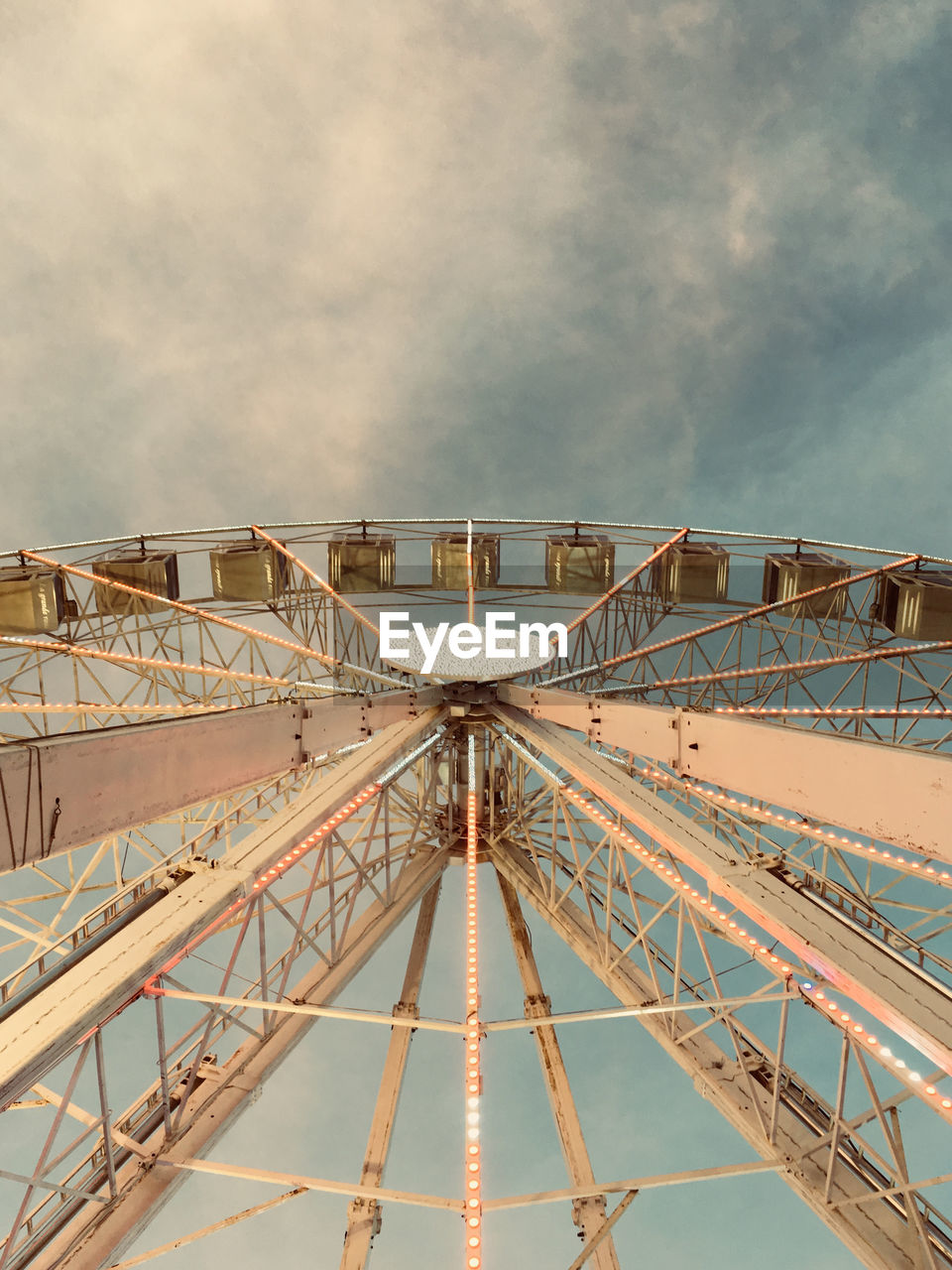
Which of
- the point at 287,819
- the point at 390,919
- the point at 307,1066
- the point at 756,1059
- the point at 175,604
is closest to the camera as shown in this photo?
the point at 287,819

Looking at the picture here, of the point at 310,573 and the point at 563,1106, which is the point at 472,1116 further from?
the point at 310,573

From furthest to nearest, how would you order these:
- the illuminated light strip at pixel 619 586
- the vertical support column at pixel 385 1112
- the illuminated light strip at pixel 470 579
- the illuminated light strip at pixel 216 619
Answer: the illuminated light strip at pixel 470 579 < the illuminated light strip at pixel 619 586 < the illuminated light strip at pixel 216 619 < the vertical support column at pixel 385 1112

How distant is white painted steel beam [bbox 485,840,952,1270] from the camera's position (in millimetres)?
6957

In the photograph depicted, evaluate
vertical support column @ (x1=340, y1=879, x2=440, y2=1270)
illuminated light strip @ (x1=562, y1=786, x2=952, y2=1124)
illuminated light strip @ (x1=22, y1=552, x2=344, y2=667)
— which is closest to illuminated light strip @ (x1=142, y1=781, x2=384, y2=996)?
vertical support column @ (x1=340, y1=879, x2=440, y2=1270)

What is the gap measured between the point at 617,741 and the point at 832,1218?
547 centimetres

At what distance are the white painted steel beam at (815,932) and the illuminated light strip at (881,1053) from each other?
11.1 inches

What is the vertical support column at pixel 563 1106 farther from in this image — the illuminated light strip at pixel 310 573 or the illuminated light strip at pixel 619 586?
the illuminated light strip at pixel 310 573

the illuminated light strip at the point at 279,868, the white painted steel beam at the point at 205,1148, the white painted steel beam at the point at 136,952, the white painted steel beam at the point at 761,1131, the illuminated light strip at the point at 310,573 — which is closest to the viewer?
the white painted steel beam at the point at 136,952

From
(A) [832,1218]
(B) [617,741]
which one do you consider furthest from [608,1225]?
(B) [617,741]

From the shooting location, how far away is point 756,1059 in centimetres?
959

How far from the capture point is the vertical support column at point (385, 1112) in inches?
376

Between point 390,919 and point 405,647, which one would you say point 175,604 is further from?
point 390,919

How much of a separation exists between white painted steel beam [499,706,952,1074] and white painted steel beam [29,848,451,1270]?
12.6ft

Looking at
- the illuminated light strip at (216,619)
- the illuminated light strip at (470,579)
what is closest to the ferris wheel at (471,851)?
the illuminated light strip at (216,619)
